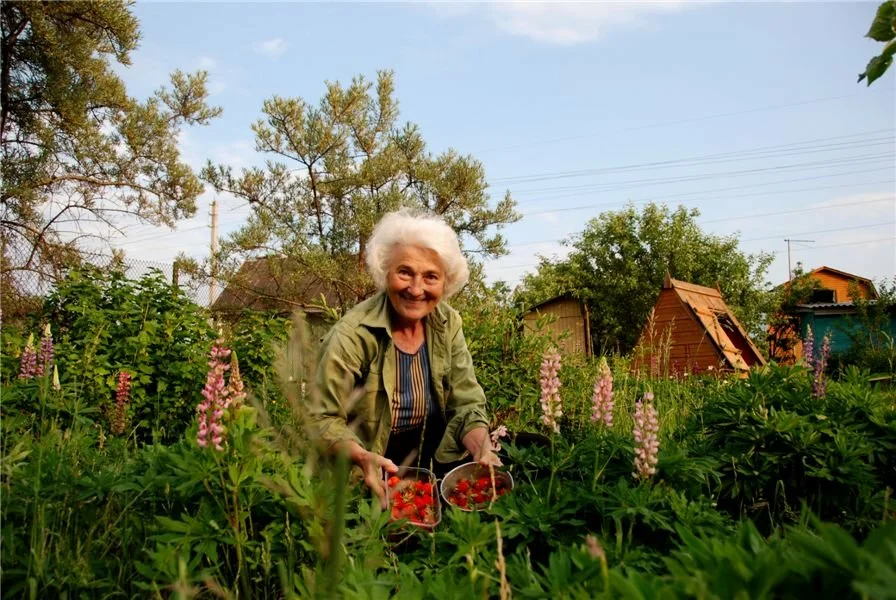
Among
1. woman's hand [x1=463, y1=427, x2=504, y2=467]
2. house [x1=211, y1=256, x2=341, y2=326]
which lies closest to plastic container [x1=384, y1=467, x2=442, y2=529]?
woman's hand [x1=463, y1=427, x2=504, y2=467]

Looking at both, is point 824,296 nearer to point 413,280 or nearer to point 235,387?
point 413,280

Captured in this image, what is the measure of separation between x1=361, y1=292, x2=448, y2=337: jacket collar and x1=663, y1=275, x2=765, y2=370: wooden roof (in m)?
10.1

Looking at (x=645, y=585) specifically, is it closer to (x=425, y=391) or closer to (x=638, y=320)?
(x=425, y=391)

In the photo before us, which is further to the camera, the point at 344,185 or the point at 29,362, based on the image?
the point at 344,185

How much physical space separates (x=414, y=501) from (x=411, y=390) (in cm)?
106

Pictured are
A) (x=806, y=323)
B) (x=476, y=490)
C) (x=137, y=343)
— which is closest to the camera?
(x=476, y=490)

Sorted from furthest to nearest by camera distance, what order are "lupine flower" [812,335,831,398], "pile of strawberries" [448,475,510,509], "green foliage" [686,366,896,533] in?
"lupine flower" [812,335,831,398] < "green foliage" [686,366,896,533] < "pile of strawberries" [448,475,510,509]

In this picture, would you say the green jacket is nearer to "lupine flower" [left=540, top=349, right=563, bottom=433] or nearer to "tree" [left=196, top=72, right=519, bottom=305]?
"lupine flower" [left=540, top=349, right=563, bottom=433]

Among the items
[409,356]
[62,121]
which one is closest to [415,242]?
[409,356]

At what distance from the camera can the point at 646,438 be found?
234 centimetres

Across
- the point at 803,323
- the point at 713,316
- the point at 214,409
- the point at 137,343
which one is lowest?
the point at 214,409

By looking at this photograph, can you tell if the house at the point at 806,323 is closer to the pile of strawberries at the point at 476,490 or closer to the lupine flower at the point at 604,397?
the lupine flower at the point at 604,397

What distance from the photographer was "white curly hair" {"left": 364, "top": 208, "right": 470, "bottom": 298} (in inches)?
137

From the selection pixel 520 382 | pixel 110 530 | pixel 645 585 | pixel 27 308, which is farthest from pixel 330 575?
pixel 27 308
